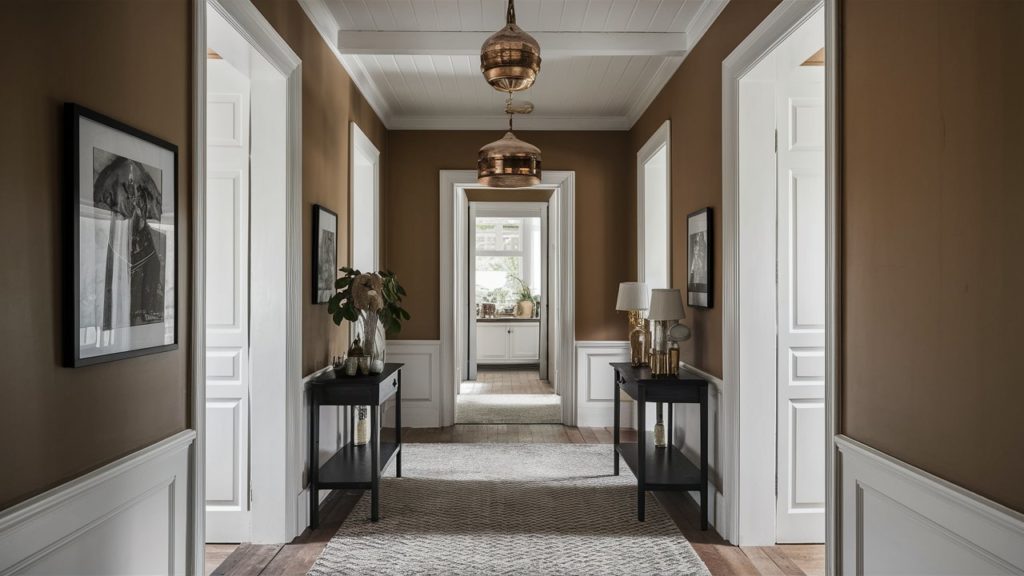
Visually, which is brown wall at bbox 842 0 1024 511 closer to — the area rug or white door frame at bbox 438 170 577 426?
white door frame at bbox 438 170 577 426

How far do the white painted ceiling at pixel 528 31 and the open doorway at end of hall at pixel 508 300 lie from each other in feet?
10.6

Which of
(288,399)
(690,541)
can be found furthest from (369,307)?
(690,541)

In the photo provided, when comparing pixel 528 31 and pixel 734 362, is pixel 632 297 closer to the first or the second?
pixel 734 362

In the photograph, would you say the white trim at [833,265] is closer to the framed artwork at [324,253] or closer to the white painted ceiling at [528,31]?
the white painted ceiling at [528,31]

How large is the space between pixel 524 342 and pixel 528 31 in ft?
21.9

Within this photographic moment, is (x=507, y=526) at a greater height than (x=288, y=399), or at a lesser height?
lesser

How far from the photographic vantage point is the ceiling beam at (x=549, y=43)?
3.96 meters

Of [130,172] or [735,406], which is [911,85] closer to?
[735,406]

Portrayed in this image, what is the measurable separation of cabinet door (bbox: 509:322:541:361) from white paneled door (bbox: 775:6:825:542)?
22.4 ft

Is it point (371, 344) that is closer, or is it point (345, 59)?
point (371, 344)

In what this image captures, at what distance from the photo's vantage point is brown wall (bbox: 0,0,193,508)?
4.55 ft

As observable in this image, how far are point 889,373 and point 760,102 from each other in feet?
5.96

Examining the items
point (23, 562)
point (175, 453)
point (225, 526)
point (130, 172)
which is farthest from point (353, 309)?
point (23, 562)

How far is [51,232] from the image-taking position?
1.51 meters
